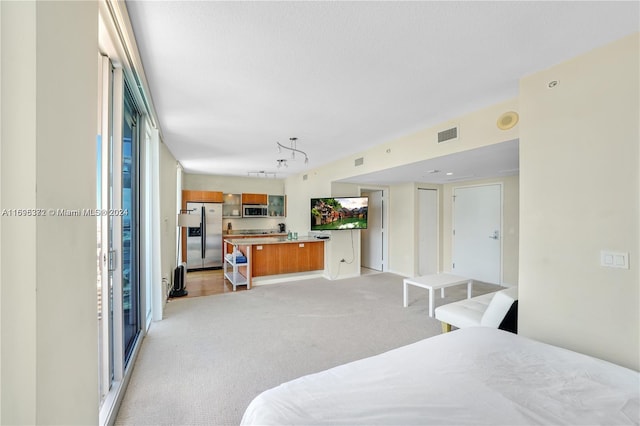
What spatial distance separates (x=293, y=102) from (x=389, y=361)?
2467 mm

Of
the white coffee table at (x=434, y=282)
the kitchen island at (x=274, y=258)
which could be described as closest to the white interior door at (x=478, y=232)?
the white coffee table at (x=434, y=282)

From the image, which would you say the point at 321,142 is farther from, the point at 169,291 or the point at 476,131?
the point at 169,291

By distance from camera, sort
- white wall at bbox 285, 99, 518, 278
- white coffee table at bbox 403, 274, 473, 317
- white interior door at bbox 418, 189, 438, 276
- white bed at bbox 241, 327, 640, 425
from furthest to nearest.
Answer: white interior door at bbox 418, 189, 438, 276, white coffee table at bbox 403, 274, 473, 317, white wall at bbox 285, 99, 518, 278, white bed at bbox 241, 327, 640, 425

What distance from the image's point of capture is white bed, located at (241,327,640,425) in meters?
1.12

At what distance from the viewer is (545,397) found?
1259mm

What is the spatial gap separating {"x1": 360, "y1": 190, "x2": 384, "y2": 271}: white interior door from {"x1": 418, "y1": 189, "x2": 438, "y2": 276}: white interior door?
0.99 metres

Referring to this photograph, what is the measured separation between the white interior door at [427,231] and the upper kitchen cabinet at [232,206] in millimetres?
5056

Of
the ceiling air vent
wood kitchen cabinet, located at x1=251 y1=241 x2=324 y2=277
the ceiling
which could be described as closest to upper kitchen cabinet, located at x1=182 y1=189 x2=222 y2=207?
wood kitchen cabinet, located at x1=251 y1=241 x2=324 y2=277

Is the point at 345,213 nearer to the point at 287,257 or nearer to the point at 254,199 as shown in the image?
the point at 287,257

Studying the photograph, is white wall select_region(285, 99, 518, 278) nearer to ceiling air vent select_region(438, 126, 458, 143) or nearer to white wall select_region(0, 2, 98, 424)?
ceiling air vent select_region(438, 126, 458, 143)

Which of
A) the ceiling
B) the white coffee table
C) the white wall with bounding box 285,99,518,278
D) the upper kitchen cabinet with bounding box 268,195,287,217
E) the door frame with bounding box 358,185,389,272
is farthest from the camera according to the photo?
the upper kitchen cabinet with bounding box 268,195,287,217

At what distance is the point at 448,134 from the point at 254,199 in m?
5.99

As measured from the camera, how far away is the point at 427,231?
629 cm
